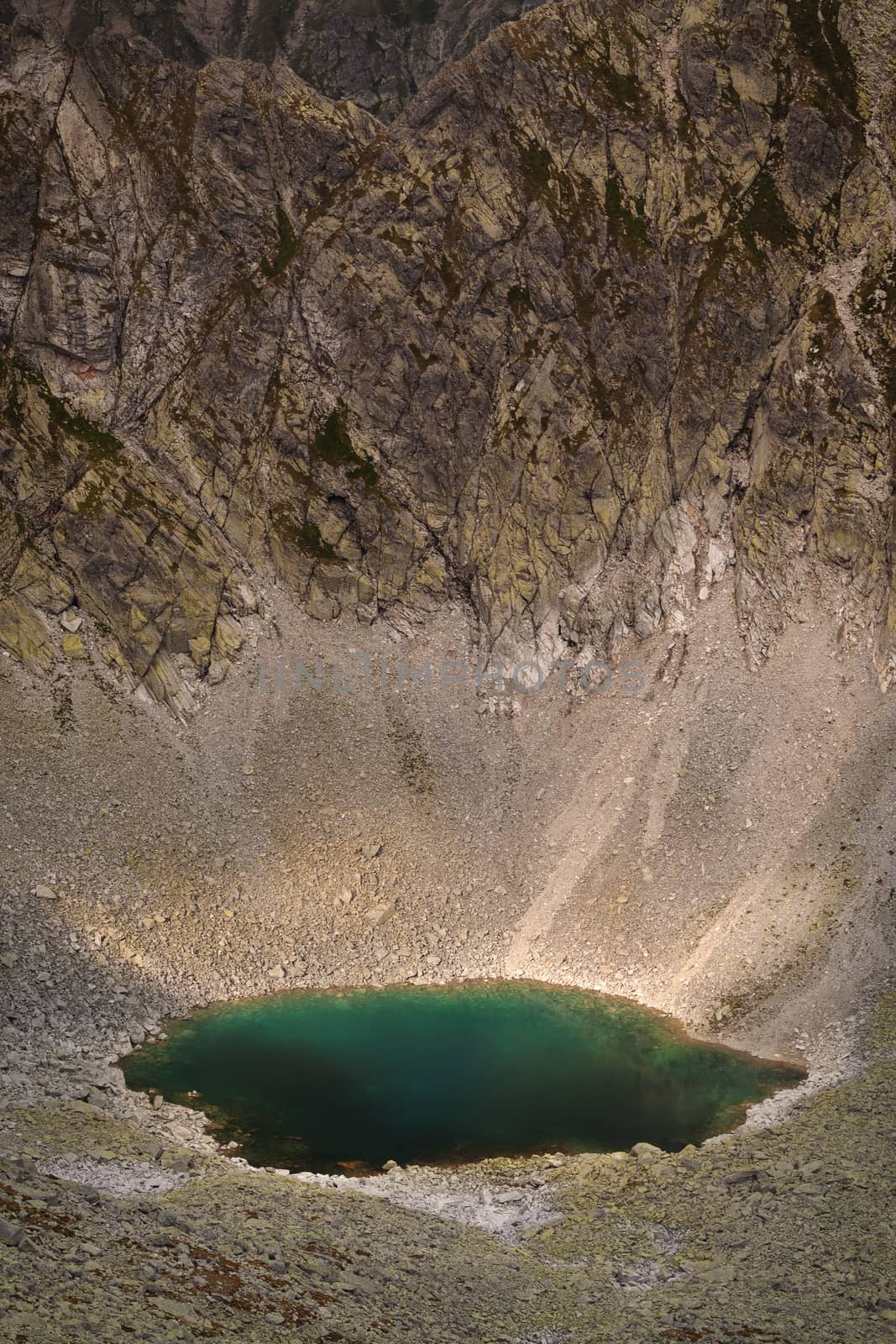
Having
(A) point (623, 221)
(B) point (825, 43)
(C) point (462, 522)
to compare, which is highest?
(B) point (825, 43)

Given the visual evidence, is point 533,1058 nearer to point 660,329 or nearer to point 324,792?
point 324,792

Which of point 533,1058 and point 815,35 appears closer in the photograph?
point 533,1058

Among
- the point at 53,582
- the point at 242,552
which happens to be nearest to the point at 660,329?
the point at 242,552

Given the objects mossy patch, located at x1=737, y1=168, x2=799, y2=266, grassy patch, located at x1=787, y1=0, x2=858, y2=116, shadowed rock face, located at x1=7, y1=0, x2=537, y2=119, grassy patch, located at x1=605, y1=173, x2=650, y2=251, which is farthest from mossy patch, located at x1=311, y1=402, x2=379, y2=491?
shadowed rock face, located at x1=7, y1=0, x2=537, y2=119

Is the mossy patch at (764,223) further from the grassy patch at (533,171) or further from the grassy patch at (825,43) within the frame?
the grassy patch at (533,171)

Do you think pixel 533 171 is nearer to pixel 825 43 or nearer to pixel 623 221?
pixel 623 221

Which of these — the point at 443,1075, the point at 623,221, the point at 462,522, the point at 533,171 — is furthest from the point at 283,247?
the point at 443,1075

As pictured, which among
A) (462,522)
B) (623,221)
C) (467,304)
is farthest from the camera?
(623,221)
